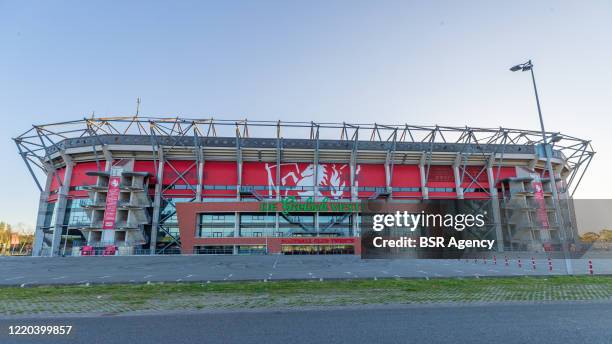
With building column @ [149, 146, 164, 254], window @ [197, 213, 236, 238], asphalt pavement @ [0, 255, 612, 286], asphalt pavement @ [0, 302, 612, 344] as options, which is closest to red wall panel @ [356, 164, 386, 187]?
window @ [197, 213, 236, 238]

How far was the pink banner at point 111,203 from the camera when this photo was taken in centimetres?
5606

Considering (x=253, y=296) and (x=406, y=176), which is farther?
(x=406, y=176)

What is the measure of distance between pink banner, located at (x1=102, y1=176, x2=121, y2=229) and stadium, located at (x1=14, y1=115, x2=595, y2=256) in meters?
0.18

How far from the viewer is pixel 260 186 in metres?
62.5

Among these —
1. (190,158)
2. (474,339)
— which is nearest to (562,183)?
(190,158)

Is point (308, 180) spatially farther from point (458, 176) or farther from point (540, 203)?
point (540, 203)

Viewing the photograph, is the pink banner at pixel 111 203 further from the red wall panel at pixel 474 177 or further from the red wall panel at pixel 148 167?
the red wall panel at pixel 474 177

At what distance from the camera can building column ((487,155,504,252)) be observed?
61203mm

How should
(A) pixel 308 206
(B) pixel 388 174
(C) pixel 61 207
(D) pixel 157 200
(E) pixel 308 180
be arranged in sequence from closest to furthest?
(A) pixel 308 206, (C) pixel 61 207, (D) pixel 157 200, (E) pixel 308 180, (B) pixel 388 174

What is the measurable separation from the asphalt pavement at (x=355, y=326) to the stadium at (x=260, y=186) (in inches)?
1960

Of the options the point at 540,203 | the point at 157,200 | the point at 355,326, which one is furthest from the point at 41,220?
the point at 540,203

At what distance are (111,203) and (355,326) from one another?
6150cm

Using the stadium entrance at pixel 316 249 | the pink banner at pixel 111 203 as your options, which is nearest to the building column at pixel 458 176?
the stadium entrance at pixel 316 249

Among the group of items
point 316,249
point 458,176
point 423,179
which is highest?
point 458,176
